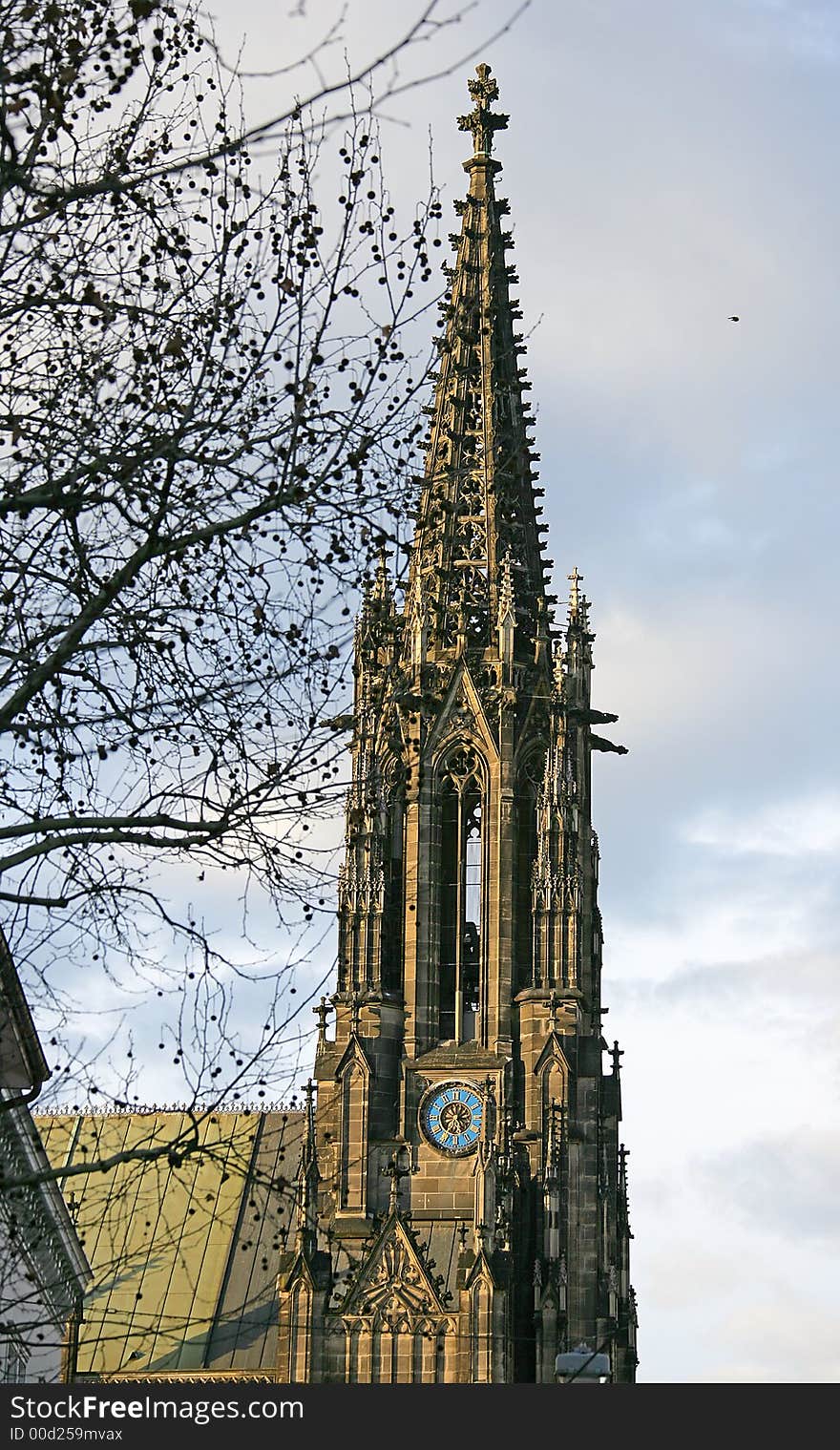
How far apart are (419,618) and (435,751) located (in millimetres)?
3118

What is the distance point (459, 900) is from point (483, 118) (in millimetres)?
20596

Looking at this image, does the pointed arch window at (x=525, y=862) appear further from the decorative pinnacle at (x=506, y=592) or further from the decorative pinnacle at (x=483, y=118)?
the decorative pinnacle at (x=483, y=118)

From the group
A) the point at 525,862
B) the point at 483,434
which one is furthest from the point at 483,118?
the point at 525,862

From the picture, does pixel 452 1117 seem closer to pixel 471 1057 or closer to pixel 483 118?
pixel 471 1057

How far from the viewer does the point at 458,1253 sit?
204 ft

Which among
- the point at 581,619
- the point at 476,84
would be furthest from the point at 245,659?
the point at 476,84

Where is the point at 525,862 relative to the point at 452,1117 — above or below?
above

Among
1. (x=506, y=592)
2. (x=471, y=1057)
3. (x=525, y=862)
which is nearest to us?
(x=471, y=1057)

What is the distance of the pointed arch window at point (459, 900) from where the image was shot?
64.5 metres

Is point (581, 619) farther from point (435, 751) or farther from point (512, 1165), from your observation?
point (512, 1165)

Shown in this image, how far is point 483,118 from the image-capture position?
239 ft

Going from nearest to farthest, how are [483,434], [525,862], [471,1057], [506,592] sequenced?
1. [471,1057]
2. [525,862]
3. [506,592]
4. [483,434]

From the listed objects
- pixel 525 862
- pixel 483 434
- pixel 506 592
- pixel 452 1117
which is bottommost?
pixel 452 1117

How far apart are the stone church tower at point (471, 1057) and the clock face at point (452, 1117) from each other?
0.14 feet
